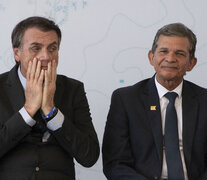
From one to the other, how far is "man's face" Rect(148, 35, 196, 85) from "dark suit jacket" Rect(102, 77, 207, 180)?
0.14 meters

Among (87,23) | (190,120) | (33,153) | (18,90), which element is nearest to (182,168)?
(190,120)

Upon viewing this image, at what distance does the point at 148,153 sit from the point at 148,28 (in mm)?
1209

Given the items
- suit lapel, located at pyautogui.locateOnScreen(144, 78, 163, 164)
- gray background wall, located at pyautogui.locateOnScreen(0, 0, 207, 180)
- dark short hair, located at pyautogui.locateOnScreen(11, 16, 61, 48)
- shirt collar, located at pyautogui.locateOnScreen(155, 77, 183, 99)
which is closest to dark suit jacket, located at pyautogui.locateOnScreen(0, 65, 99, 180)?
dark short hair, located at pyautogui.locateOnScreen(11, 16, 61, 48)

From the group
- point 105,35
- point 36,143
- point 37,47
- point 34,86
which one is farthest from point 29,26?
point 105,35

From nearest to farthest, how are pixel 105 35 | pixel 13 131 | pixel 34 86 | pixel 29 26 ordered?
pixel 13 131, pixel 34 86, pixel 29 26, pixel 105 35

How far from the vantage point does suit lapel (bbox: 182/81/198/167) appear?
2498mm

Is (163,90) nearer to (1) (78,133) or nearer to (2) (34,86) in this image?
(1) (78,133)

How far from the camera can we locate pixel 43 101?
230 centimetres

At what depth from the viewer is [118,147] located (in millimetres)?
2539

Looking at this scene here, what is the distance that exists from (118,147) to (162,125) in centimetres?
34

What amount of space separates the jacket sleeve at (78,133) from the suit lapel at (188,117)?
613mm

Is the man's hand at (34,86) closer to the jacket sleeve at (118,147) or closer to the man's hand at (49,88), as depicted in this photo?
the man's hand at (49,88)

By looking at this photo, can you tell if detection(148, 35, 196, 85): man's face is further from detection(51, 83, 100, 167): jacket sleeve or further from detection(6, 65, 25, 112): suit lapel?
detection(6, 65, 25, 112): suit lapel

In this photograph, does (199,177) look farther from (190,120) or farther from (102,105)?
(102,105)
